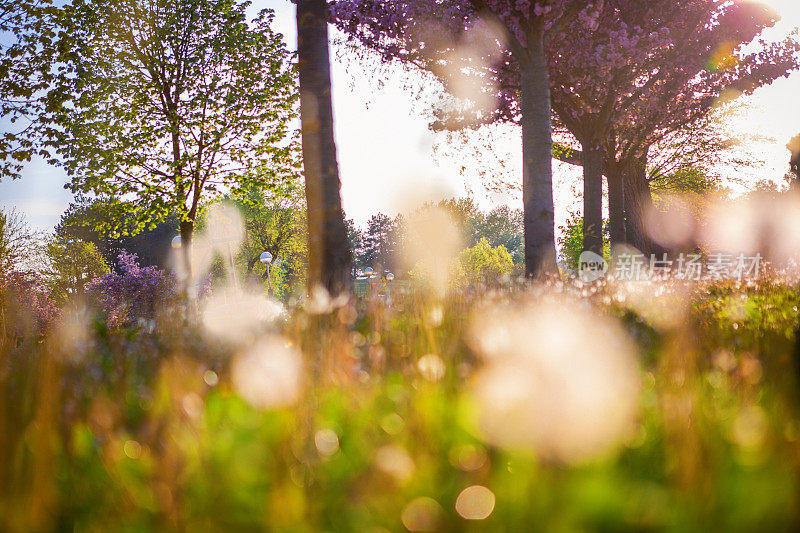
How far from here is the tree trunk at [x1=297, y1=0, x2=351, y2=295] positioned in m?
7.33

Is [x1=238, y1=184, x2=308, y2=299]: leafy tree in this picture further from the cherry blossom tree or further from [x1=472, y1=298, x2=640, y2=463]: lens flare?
[x1=472, y1=298, x2=640, y2=463]: lens flare

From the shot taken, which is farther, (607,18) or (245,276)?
(245,276)

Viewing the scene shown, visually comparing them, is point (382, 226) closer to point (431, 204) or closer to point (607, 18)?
point (431, 204)

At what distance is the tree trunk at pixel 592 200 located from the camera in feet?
52.2

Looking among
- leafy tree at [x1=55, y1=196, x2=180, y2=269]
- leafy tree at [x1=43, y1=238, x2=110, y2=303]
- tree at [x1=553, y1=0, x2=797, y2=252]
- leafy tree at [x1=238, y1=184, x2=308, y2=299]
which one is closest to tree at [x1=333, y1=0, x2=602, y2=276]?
tree at [x1=553, y1=0, x2=797, y2=252]

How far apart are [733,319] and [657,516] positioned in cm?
538

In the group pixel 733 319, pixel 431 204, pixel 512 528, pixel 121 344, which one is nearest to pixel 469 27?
pixel 733 319

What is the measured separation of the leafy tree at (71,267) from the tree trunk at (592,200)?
35861 millimetres

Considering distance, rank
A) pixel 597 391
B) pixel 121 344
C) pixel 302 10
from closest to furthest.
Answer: pixel 597 391 → pixel 121 344 → pixel 302 10

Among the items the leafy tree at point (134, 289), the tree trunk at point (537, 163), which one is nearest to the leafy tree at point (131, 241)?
the leafy tree at point (134, 289)

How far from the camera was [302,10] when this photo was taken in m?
7.78

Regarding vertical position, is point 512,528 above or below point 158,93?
below

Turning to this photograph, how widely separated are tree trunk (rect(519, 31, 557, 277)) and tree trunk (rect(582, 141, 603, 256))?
19.3 feet

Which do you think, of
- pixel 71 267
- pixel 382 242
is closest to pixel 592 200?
pixel 71 267
